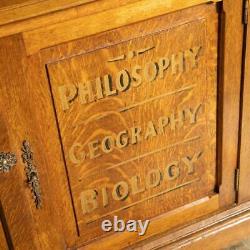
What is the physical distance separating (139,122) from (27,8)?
15.5 inches

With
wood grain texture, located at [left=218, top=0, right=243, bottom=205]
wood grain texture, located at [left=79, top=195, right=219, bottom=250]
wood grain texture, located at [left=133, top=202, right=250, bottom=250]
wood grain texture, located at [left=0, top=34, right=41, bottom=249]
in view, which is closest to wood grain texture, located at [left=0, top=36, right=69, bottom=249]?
wood grain texture, located at [left=0, top=34, right=41, bottom=249]

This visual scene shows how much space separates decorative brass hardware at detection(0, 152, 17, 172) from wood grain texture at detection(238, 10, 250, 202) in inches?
22.7

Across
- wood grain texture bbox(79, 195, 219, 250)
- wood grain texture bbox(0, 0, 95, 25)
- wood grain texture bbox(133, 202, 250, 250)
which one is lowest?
wood grain texture bbox(133, 202, 250, 250)

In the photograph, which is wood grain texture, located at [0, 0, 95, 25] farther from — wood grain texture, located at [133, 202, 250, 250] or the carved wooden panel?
wood grain texture, located at [133, 202, 250, 250]

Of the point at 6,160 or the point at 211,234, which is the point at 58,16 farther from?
the point at 211,234

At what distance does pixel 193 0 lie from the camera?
1071mm

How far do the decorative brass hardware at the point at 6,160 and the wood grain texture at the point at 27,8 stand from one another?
0.27m

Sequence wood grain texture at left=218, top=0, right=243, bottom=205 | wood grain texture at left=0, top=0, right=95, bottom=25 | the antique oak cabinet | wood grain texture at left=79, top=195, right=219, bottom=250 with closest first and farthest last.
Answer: wood grain texture at left=0, top=0, right=95, bottom=25, the antique oak cabinet, wood grain texture at left=218, top=0, right=243, bottom=205, wood grain texture at left=79, top=195, right=219, bottom=250

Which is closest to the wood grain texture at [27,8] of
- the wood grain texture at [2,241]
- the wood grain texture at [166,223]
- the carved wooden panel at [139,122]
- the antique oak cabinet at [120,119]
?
the antique oak cabinet at [120,119]

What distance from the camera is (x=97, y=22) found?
39.5 inches

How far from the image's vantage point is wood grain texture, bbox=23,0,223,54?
97cm

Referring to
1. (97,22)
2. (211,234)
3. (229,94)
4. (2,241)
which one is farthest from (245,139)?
(2,241)

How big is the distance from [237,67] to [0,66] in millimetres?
559

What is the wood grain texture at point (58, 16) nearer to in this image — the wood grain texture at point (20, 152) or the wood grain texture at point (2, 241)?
the wood grain texture at point (20, 152)
